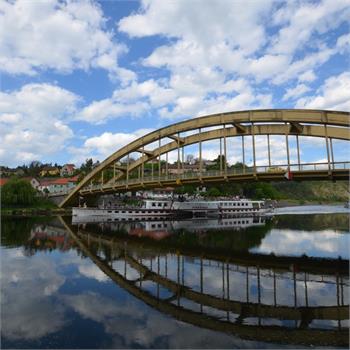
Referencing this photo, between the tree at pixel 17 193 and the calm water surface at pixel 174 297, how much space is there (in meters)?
40.0

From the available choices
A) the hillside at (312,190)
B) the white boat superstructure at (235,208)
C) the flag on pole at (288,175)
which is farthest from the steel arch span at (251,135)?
the hillside at (312,190)

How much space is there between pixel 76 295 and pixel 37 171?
5484 inches

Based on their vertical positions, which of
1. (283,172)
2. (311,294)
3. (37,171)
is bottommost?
(311,294)

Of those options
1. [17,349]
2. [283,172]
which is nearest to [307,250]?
[283,172]

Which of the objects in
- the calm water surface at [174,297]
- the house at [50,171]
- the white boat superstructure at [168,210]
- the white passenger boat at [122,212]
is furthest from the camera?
the house at [50,171]

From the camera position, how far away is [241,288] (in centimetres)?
1201

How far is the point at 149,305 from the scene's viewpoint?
10156 mm

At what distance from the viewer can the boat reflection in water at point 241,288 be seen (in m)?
8.51

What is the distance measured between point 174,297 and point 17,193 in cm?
5447

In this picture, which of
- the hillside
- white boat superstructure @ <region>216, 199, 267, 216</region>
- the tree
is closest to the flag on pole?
white boat superstructure @ <region>216, 199, 267, 216</region>

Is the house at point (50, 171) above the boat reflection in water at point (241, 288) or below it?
above

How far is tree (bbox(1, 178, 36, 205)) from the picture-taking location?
5641 cm

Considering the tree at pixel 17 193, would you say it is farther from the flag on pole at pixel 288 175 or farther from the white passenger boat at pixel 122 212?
the flag on pole at pixel 288 175

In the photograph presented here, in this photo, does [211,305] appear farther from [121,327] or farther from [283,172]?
[283,172]
